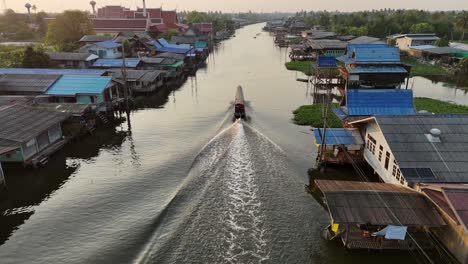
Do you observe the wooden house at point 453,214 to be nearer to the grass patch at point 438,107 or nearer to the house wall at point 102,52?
the grass patch at point 438,107

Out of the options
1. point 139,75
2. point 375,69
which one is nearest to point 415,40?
point 375,69

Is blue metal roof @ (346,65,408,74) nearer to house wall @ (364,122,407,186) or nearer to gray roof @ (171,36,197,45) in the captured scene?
house wall @ (364,122,407,186)

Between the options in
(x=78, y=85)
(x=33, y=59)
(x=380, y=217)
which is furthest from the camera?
(x=33, y=59)

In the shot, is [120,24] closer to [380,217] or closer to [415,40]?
[415,40]

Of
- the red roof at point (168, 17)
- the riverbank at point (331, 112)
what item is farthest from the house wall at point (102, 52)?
the red roof at point (168, 17)

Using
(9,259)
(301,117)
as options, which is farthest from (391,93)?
(9,259)

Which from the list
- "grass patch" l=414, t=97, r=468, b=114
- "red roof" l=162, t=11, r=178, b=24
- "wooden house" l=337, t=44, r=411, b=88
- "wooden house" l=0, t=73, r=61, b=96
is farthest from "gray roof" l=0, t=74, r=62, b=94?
"red roof" l=162, t=11, r=178, b=24
